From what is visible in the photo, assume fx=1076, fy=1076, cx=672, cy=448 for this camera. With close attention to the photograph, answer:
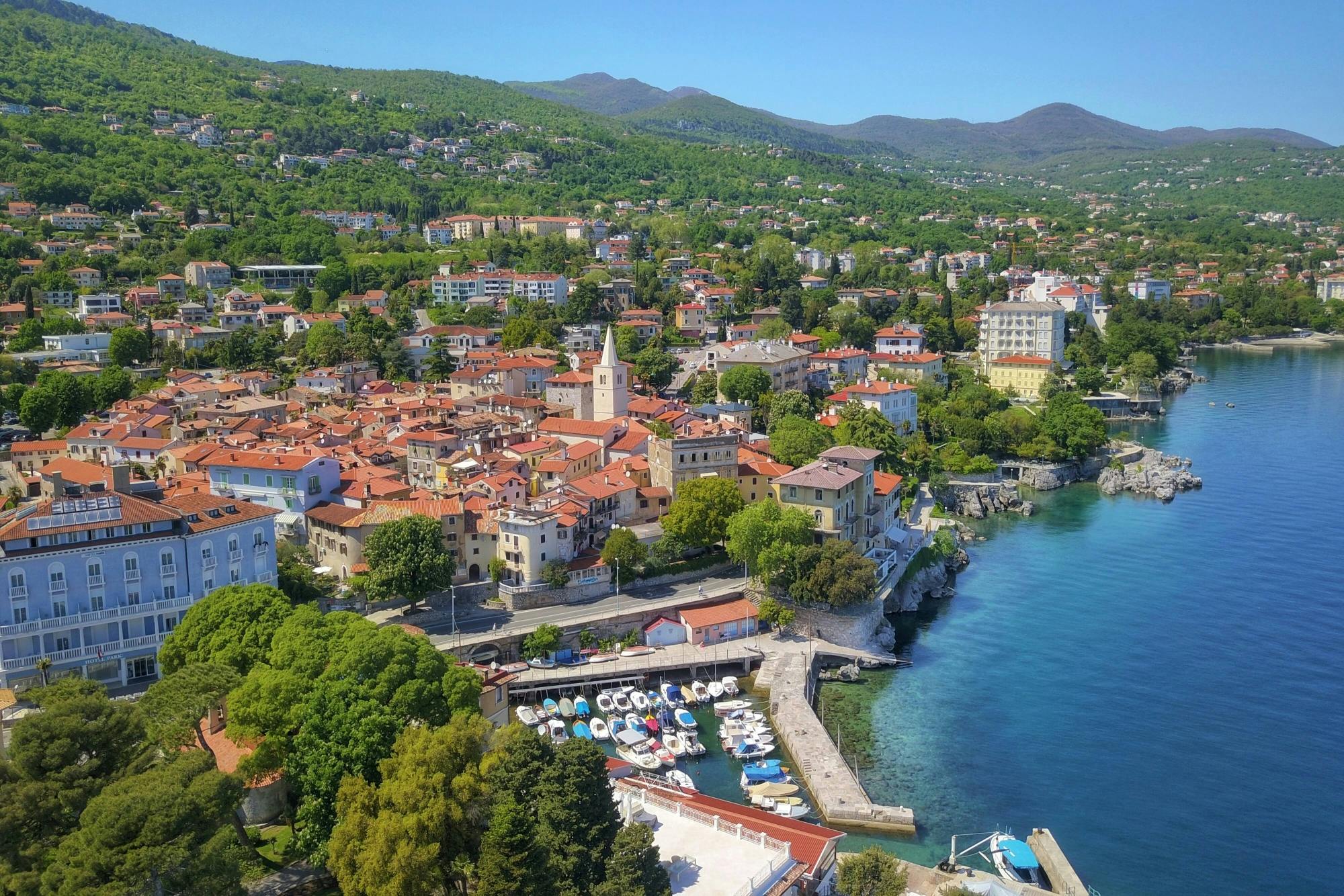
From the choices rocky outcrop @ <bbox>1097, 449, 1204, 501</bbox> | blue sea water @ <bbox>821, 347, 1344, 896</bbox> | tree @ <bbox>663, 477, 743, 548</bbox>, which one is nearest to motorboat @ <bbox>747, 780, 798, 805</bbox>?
blue sea water @ <bbox>821, 347, 1344, 896</bbox>

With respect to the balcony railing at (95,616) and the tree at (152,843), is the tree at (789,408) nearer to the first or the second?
the balcony railing at (95,616)

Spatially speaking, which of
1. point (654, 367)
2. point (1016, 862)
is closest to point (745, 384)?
point (654, 367)

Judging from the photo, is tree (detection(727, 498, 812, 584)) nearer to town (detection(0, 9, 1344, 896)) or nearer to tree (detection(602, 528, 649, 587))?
town (detection(0, 9, 1344, 896))

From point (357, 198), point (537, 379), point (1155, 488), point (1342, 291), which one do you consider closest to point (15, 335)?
point (537, 379)

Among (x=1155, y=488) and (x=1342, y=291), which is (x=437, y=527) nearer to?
(x=1155, y=488)

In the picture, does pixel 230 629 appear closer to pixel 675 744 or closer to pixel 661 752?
pixel 661 752

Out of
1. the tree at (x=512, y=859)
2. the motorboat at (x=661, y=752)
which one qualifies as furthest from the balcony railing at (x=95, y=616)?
the tree at (x=512, y=859)
